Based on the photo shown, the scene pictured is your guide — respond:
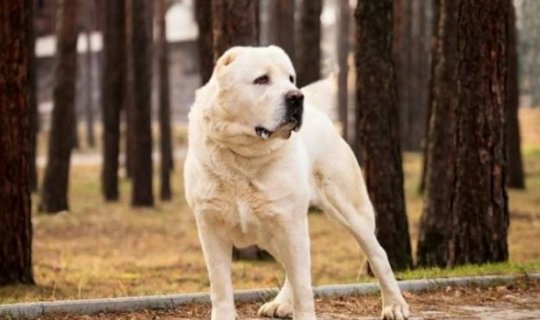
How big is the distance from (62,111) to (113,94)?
4.15m

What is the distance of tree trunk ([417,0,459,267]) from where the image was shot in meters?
14.5

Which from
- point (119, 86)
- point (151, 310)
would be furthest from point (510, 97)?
point (151, 310)

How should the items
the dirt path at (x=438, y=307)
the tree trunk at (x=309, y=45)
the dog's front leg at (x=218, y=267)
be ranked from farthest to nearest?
the tree trunk at (x=309, y=45)
the dirt path at (x=438, y=307)
the dog's front leg at (x=218, y=267)

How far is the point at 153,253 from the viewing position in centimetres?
1823

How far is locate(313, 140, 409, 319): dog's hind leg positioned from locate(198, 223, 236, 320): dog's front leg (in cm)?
96

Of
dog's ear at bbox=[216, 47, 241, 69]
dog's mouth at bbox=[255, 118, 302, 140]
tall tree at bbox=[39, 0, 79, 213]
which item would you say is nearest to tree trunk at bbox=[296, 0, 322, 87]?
tall tree at bbox=[39, 0, 79, 213]

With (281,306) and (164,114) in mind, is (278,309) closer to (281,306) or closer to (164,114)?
(281,306)

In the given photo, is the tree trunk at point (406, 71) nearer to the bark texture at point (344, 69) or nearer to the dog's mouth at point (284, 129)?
the bark texture at point (344, 69)

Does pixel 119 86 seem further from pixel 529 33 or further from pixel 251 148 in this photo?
pixel 529 33

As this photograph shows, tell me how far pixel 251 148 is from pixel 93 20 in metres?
54.0

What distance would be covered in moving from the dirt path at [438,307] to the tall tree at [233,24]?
5732 mm

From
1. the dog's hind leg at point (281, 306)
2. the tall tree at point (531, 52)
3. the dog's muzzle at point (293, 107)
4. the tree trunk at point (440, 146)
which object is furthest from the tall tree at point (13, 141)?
the tall tree at point (531, 52)

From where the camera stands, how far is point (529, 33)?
65.5m

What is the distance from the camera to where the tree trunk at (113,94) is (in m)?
27.8
